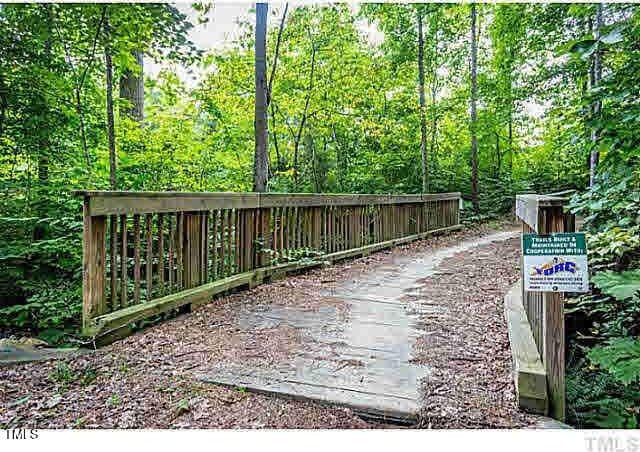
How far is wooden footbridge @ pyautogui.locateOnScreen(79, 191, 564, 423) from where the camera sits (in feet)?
6.86

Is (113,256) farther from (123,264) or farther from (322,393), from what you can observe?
(322,393)

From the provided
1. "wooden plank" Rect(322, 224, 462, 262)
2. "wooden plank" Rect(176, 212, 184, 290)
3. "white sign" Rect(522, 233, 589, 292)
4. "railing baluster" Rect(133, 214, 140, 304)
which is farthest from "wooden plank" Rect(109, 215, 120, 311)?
"wooden plank" Rect(322, 224, 462, 262)

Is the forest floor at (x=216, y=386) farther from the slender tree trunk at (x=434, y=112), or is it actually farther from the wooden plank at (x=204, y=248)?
the slender tree trunk at (x=434, y=112)

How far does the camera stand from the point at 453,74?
12953mm

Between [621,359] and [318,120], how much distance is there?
26.7ft

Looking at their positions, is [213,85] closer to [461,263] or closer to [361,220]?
[361,220]

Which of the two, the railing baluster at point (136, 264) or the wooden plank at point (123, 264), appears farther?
the railing baluster at point (136, 264)

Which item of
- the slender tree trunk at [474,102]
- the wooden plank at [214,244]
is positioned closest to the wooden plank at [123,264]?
the wooden plank at [214,244]

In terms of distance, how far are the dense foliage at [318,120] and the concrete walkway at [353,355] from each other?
85 centimetres

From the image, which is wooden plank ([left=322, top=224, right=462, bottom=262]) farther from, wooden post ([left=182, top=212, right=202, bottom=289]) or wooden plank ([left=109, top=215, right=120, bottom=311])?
wooden plank ([left=109, top=215, right=120, bottom=311])

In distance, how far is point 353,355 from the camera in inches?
100

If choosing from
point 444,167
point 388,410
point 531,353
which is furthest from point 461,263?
point 444,167

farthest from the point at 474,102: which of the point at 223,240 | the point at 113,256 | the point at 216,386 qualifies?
the point at 216,386

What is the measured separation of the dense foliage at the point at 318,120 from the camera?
7.66 ft
